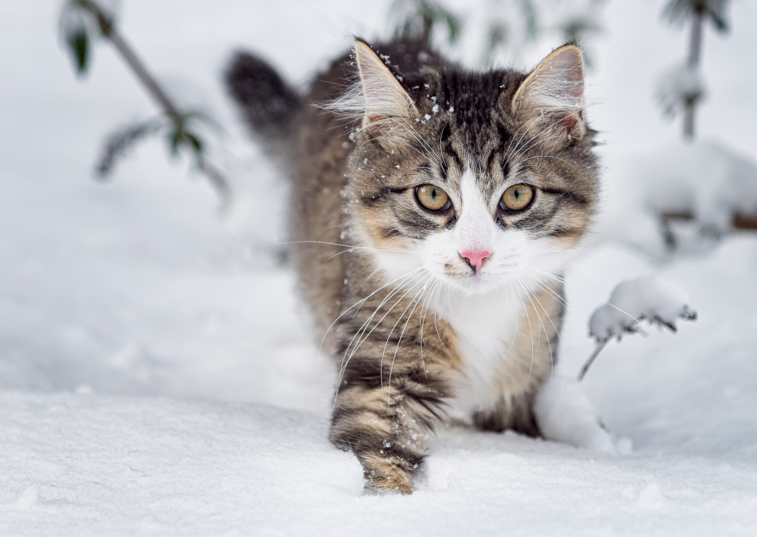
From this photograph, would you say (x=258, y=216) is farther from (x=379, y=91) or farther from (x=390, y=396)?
(x=390, y=396)

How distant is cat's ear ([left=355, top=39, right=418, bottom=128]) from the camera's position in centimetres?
123

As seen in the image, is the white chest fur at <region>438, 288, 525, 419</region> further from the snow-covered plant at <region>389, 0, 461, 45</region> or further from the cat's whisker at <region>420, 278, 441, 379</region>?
the snow-covered plant at <region>389, 0, 461, 45</region>

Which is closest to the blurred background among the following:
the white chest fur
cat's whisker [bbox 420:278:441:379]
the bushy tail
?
the bushy tail

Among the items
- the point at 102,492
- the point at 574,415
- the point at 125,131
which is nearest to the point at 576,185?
the point at 574,415

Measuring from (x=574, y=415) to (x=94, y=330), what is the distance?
5.20ft

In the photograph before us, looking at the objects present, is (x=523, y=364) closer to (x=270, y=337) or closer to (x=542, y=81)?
(x=542, y=81)

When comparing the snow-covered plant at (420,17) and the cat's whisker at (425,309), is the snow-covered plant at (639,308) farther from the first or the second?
the snow-covered plant at (420,17)

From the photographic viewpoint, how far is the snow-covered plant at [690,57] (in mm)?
2416

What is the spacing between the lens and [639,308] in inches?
51.7

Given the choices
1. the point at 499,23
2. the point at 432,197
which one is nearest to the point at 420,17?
the point at 499,23

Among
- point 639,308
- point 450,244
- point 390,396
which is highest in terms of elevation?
point 450,244

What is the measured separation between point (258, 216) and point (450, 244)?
2041 mm

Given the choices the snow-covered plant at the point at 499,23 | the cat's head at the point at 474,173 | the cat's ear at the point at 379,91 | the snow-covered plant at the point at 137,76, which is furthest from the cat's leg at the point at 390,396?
the snow-covered plant at the point at 137,76

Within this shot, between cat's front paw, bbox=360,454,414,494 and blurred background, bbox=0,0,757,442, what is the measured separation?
1.42 feet
